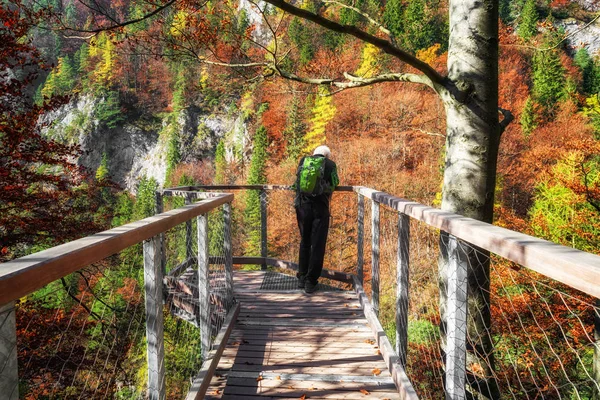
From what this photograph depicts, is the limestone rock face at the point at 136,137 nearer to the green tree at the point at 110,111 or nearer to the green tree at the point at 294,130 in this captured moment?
the green tree at the point at 110,111

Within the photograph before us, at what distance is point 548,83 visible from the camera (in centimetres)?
3266

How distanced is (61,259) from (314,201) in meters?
3.42

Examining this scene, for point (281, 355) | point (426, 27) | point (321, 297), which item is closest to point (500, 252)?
point (281, 355)

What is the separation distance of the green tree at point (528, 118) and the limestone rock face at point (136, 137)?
33.1 m

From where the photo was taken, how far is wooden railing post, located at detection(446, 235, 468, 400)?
5.33 feet

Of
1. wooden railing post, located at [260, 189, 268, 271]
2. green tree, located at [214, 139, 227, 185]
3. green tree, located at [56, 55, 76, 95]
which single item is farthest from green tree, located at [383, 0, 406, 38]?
green tree, located at [56, 55, 76, 95]

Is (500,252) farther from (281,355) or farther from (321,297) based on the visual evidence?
(321,297)

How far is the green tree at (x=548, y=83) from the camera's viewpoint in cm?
3219

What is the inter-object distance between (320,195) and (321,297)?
4.08 feet

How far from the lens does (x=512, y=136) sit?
966 inches

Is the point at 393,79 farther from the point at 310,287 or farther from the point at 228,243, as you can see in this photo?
the point at 310,287

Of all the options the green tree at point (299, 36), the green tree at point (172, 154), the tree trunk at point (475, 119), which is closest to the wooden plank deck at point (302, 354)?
the tree trunk at point (475, 119)

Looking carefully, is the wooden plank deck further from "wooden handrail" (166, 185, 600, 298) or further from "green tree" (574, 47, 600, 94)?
"green tree" (574, 47, 600, 94)

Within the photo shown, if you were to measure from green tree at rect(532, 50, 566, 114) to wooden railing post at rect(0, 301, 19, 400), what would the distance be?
1472 inches
